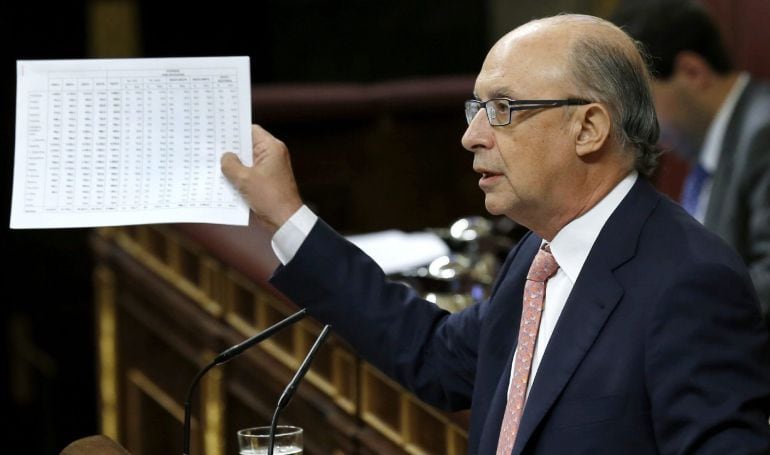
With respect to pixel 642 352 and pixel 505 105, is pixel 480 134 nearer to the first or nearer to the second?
pixel 505 105

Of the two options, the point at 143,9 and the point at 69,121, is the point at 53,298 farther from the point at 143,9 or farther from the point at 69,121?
the point at 69,121

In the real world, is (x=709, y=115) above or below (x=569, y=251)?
below

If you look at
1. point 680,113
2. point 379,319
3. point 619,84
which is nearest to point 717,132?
point 680,113

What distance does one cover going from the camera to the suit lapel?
1.77m

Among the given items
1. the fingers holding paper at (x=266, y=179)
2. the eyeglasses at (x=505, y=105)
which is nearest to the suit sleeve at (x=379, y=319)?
the fingers holding paper at (x=266, y=179)

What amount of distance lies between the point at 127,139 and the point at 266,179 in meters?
0.23

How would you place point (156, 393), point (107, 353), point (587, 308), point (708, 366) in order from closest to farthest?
point (708, 366) < point (587, 308) < point (156, 393) < point (107, 353)

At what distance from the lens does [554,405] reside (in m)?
1.77

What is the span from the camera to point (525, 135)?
1.84 m

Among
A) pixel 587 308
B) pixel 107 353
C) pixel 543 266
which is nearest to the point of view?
pixel 587 308

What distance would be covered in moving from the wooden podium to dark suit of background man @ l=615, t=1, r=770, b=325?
122 centimetres

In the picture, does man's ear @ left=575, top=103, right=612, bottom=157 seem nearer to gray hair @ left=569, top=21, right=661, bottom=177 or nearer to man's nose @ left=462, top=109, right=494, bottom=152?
gray hair @ left=569, top=21, right=661, bottom=177

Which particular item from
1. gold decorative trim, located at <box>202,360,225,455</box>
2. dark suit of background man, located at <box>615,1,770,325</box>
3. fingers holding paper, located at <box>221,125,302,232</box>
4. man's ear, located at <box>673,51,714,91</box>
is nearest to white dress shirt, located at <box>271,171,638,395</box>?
fingers holding paper, located at <box>221,125,302,232</box>

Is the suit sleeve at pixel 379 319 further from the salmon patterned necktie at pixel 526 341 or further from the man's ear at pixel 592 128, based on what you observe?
the man's ear at pixel 592 128
